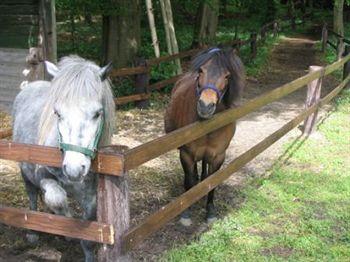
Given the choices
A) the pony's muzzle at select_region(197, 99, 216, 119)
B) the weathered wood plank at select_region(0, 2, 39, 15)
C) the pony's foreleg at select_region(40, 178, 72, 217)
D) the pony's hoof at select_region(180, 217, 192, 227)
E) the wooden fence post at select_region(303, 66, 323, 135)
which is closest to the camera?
the pony's foreleg at select_region(40, 178, 72, 217)

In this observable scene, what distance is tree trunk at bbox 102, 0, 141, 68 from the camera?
1065cm

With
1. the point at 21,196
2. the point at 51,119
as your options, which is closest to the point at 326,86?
the point at 21,196

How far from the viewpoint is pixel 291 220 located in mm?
4969

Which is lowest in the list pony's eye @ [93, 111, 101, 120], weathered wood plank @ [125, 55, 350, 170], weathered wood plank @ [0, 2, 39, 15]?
weathered wood plank @ [125, 55, 350, 170]

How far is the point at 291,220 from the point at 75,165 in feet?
9.62

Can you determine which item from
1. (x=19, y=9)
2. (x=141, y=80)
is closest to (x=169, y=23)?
(x=141, y=80)

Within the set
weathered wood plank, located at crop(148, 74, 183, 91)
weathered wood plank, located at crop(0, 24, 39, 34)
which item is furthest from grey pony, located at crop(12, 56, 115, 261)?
weathered wood plank, located at crop(148, 74, 183, 91)

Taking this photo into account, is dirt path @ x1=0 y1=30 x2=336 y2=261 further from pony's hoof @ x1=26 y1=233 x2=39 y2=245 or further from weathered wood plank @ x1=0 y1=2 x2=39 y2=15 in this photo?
weathered wood plank @ x1=0 y1=2 x2=39 y2=15

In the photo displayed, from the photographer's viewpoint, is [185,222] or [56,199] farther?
[185,222]

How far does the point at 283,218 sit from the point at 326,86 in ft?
28.4

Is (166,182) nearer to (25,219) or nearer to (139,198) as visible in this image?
(139,198)

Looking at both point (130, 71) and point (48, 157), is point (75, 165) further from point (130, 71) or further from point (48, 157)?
point (130, 71)

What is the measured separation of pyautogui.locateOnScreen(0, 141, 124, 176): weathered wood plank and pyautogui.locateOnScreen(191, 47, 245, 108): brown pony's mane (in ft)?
6.19

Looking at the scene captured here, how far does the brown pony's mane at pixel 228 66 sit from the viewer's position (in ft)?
14.4
